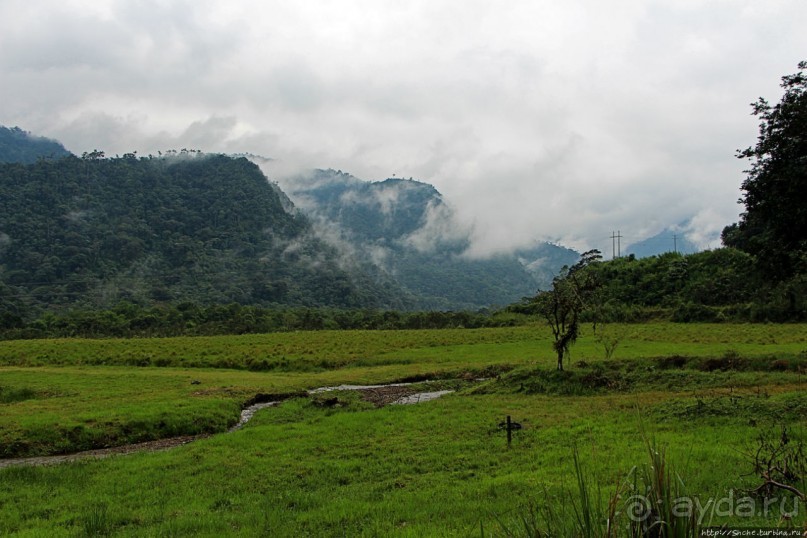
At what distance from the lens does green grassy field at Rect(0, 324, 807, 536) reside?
32.4 ft

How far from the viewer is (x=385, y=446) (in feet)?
56.1

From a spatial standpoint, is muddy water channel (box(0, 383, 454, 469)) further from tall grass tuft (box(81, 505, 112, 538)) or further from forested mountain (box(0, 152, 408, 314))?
forested mountain (box(0, 152, 408, 314))

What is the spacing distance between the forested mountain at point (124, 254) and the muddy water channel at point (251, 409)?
379 feet

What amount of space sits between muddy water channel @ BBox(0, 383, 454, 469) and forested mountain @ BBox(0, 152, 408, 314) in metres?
116

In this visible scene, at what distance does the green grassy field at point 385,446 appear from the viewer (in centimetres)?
988

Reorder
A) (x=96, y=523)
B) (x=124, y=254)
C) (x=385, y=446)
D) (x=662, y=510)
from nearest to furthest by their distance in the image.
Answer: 1. (x=662, y=510)
2. (x=96, y=523)
3. (x=385, y=446)
4. (x=124, y=254)

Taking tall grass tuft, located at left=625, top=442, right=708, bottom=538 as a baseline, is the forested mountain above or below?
above

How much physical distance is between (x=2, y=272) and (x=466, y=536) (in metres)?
176

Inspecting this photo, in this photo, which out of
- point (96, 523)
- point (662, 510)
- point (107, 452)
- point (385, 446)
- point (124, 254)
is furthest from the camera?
point (124, 254)

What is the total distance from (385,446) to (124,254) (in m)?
165

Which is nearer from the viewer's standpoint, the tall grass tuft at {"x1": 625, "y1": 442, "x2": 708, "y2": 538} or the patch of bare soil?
the tall grass tuft at {"x1": 625, "y1": 442, "x2": 708, "y2": 538}

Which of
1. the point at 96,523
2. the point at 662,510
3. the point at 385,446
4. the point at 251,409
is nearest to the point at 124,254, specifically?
the point at 251,409

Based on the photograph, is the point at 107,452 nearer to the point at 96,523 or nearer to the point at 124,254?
the point at 96,523

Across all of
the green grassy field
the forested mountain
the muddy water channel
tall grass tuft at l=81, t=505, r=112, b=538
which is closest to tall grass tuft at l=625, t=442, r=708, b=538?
the green grassy field
